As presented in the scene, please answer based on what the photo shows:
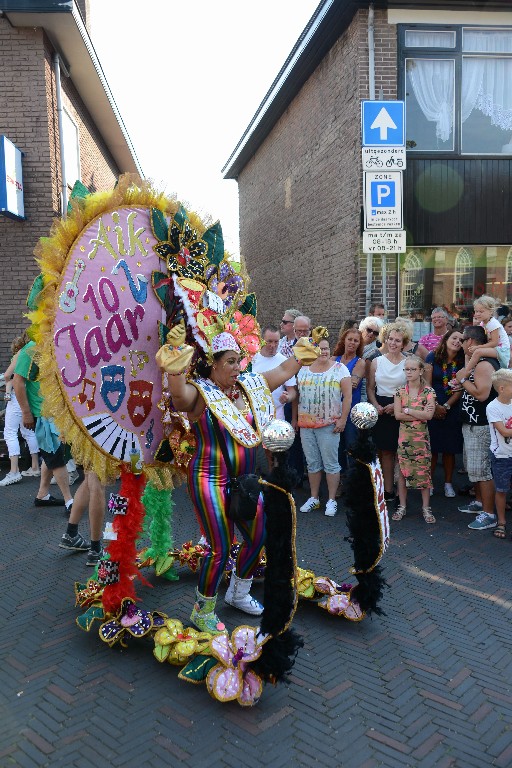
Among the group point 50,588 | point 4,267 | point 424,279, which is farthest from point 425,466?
point 4,267

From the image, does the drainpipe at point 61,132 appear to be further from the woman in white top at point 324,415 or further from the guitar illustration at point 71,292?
the guitar illustration at point 71,292

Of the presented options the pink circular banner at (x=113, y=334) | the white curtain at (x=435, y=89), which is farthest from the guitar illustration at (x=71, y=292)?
the white curtain at (x=435, y=89)

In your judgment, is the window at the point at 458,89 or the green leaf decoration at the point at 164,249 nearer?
the green leaf decoration at the point at 164,249

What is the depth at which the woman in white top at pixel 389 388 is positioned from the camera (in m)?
6.13

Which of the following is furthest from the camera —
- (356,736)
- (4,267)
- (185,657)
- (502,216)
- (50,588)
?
(502,216)

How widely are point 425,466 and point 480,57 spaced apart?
7.27 meters

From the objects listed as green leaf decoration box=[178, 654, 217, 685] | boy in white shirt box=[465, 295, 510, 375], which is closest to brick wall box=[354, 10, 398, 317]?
boy in white shirt box=[465, 295, 510, 375]

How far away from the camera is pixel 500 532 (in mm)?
5383

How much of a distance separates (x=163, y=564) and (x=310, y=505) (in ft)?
6.88

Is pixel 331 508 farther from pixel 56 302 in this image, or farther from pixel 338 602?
pixel 56 302

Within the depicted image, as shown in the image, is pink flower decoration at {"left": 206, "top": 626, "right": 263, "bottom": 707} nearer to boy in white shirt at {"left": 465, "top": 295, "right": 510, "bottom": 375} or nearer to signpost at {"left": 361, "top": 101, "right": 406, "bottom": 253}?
boy in white shirt at {"left": 465, "top": 295, "right": 510, "bottom": 375}

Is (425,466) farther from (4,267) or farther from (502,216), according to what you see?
(4,267)

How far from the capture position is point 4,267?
9.01 metres

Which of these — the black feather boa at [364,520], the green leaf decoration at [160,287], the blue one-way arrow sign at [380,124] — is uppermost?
the blue one-way arrow sign at [380,124]
